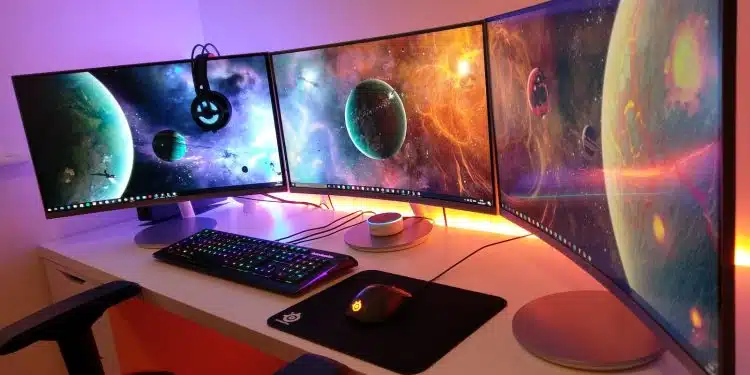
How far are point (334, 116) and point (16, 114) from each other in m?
0.97

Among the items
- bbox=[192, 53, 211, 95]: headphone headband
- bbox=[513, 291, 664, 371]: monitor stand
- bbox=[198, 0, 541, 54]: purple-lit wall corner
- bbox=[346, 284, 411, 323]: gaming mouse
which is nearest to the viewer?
bbox=[513, 291, 664, 371]: monitor stand

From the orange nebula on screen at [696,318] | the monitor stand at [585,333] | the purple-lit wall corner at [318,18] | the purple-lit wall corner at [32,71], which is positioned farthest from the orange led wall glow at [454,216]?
the purple-lit wall corner at [32,71]

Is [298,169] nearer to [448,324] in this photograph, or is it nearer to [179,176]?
[179,176]

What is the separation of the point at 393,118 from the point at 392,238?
28 centimetres

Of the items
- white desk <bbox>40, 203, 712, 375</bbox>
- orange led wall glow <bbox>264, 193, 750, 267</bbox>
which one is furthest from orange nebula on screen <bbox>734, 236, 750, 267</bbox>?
white desk <bbox>40, 203, 712, 375</bbox>

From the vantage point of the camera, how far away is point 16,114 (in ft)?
5.57

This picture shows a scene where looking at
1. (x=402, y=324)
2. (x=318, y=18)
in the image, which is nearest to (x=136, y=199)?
(x=318, y=18)

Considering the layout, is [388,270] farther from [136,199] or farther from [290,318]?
[136,199]

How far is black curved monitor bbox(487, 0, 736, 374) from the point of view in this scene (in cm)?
50

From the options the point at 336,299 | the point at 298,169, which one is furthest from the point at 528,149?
the point at 298,169

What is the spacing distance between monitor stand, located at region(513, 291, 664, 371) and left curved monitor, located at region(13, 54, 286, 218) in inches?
36.2

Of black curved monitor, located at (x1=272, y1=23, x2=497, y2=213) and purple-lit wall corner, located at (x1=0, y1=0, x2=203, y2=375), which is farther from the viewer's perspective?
purple-lit wall corner, located at (x1=0, y1=0, x2=203, y2=375)

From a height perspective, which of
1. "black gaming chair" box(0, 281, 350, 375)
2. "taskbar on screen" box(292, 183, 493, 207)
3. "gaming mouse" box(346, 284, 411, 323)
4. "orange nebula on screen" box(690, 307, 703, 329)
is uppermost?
"taskbar on screen" box(292, 183, 493, 207)

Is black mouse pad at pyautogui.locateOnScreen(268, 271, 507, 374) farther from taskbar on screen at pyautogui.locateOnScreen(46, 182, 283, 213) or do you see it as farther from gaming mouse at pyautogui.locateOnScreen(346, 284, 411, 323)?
taskbar on screen at pyautogui.locateOnScreen(46, 182, 283, 213)
